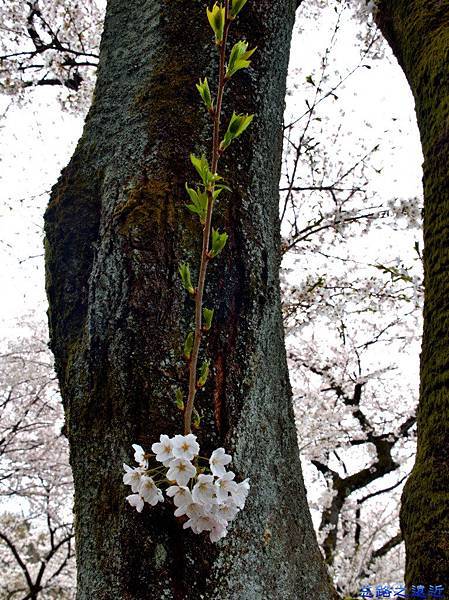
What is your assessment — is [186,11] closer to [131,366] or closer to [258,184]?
[258,184]

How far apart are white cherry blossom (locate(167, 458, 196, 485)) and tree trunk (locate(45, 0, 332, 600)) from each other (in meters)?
0.11

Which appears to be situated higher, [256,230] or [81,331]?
[256,230]

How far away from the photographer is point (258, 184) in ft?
3.52

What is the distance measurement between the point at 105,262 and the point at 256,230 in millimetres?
280

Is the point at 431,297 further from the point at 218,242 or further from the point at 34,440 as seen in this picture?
the point at 34,440

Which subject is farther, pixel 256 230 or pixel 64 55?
pixel 64 55

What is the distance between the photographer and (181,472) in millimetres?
674

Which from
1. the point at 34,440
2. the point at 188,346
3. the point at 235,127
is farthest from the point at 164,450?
the point at 34,440

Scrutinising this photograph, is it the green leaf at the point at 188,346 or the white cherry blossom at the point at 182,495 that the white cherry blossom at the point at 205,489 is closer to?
the white cherry blossom at the point at 182,495

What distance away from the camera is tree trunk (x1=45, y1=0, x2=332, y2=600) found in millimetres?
763

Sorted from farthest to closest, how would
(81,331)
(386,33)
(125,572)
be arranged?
(386,33) → (81,331) → (125,572)

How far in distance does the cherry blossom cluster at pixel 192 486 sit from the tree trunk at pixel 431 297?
49 centimetres

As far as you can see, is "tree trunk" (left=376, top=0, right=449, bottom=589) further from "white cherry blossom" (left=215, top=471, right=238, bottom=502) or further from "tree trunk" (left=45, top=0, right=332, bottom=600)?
"white cherry blossom" (left=215, top=471, right=238, bottom=502)

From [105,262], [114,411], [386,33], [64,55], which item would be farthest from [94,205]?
[64,55]
